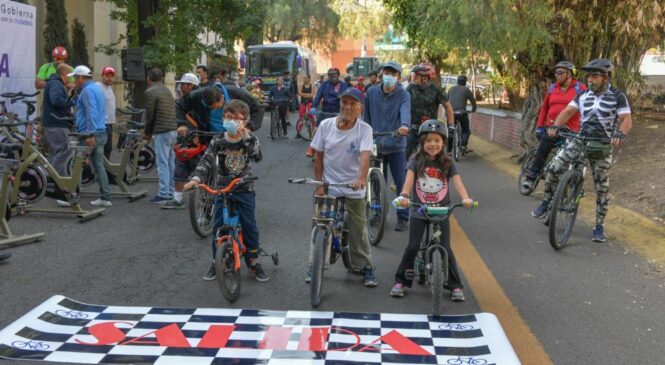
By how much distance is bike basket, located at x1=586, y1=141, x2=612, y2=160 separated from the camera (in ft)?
26.0

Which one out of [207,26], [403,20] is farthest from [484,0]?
[403,20]

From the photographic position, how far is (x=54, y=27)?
21.6 m

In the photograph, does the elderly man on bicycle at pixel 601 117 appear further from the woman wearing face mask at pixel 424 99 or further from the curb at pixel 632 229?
the woman wearing face mask at pixel 424 99

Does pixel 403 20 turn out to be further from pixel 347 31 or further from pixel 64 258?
pixel 347 31

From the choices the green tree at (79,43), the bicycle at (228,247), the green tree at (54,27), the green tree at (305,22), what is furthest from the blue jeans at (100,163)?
the green tree at (305,22)

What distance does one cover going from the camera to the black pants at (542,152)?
9648 millimetres

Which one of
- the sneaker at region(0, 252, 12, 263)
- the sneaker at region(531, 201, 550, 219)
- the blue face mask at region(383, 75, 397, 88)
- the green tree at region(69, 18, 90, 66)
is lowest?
the sneaker at region(0, 252, 12, 263)

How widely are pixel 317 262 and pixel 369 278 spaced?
0.92 meters

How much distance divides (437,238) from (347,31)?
172 feet

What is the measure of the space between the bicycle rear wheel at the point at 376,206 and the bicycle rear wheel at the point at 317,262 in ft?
6.80

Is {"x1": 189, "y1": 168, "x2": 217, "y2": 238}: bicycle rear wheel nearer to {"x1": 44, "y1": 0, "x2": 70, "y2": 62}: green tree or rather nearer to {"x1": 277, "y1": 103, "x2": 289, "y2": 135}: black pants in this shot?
{"x1": 277, "y1": 103, "x2": 289, "y2": 135}: black pants

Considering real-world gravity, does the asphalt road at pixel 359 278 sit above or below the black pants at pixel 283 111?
below

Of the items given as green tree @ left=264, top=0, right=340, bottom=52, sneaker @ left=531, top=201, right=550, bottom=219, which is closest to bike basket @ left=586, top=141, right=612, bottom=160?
sneaker @ left=531, top=201, right=550, bottom=219

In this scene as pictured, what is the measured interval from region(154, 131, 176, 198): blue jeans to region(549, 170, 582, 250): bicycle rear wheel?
502 cm
